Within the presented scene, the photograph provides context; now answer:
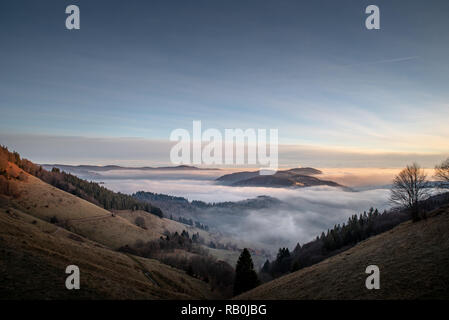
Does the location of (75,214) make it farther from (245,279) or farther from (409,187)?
(409,187)

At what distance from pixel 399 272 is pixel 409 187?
27645mm

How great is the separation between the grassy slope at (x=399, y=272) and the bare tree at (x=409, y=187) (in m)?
8.70

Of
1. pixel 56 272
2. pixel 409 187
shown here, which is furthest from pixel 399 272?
pixel 56 272

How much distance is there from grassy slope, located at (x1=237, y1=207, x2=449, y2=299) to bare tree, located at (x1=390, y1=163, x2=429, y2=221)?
8702 mm

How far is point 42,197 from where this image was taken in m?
109

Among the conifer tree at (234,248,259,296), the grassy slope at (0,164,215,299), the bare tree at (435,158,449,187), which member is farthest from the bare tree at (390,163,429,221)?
the grassy slope at (0,164,215,299)

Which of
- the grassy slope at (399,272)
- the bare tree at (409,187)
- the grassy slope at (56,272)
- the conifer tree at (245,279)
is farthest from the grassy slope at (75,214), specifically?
the bare tree at (409,187)

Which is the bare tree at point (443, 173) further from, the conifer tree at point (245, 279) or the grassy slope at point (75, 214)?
the grassy slope at point (75, 214)

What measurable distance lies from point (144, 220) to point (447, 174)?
175678mm

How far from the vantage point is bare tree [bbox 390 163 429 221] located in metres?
37.9

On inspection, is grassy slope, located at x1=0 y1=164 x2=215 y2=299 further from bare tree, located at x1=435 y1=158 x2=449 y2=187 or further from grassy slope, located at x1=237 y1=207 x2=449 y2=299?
bare tree, located at x1=435 y1=158 x2=449 y2=187

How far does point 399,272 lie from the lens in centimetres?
1880
